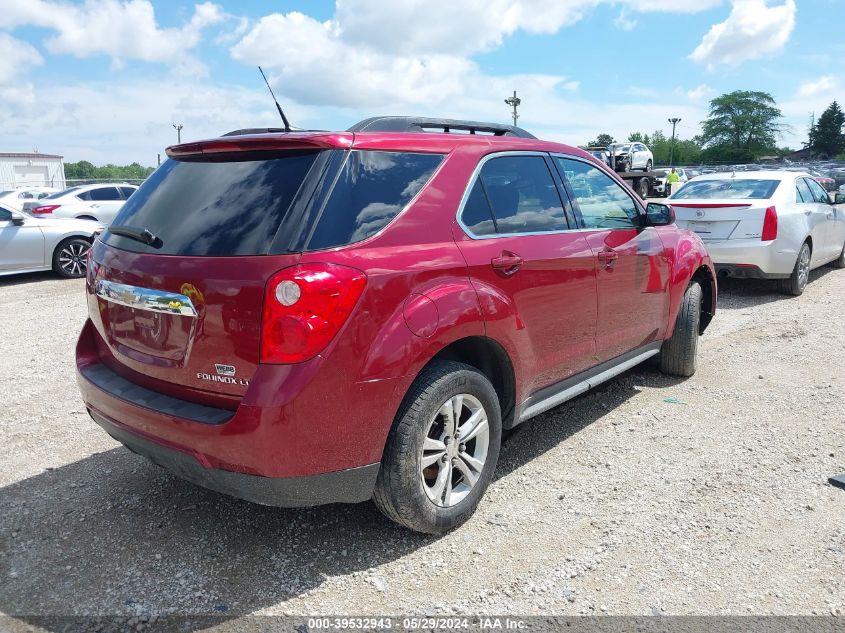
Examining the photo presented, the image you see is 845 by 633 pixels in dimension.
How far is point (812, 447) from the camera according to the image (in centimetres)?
397

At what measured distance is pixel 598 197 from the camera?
4.11 m

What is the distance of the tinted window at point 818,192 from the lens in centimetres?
920

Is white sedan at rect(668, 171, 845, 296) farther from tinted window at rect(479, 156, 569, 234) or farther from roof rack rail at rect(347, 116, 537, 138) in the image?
tinted window at rect(479, 156, 569, 234)

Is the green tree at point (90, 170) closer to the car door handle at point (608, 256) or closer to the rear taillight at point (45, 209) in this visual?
the rear taillight at point (45, 209)

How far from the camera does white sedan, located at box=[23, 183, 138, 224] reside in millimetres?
14133

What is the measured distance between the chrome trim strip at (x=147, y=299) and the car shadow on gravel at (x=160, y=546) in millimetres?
1108

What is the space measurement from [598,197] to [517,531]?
2130 mm

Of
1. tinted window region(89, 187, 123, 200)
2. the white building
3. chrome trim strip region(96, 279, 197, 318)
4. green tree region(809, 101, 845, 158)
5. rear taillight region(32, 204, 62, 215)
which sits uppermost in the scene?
green tree region(809, 101, 845, 158)

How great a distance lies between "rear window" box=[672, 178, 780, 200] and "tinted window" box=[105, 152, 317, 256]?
7372mm

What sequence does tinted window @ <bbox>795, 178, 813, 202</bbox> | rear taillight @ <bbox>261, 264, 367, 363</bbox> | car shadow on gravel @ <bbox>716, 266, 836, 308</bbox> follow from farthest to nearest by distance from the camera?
tinted window @ <bbox>795, 178, 813, 202</bbox> → car shadow on gravel @ <bbox>716, 266, 836, 308</bbox> → rear taillight @ <bbox>261, 264, 367, 363</bbox>

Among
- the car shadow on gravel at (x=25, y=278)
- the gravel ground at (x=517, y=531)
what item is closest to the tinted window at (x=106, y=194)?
the car shadow on gravel at (x=25, y=278)

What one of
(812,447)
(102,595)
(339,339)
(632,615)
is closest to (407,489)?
(339,339)

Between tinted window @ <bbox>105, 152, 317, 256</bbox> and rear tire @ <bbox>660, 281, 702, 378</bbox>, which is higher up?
tinted window @ <bbox>105, 152, 317, 256</bbox>

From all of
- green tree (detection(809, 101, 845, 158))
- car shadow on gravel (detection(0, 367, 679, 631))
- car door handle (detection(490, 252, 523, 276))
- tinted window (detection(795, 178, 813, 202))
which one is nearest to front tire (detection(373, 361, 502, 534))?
car shadow on gravel (detection(0, 367, 679, 631))
